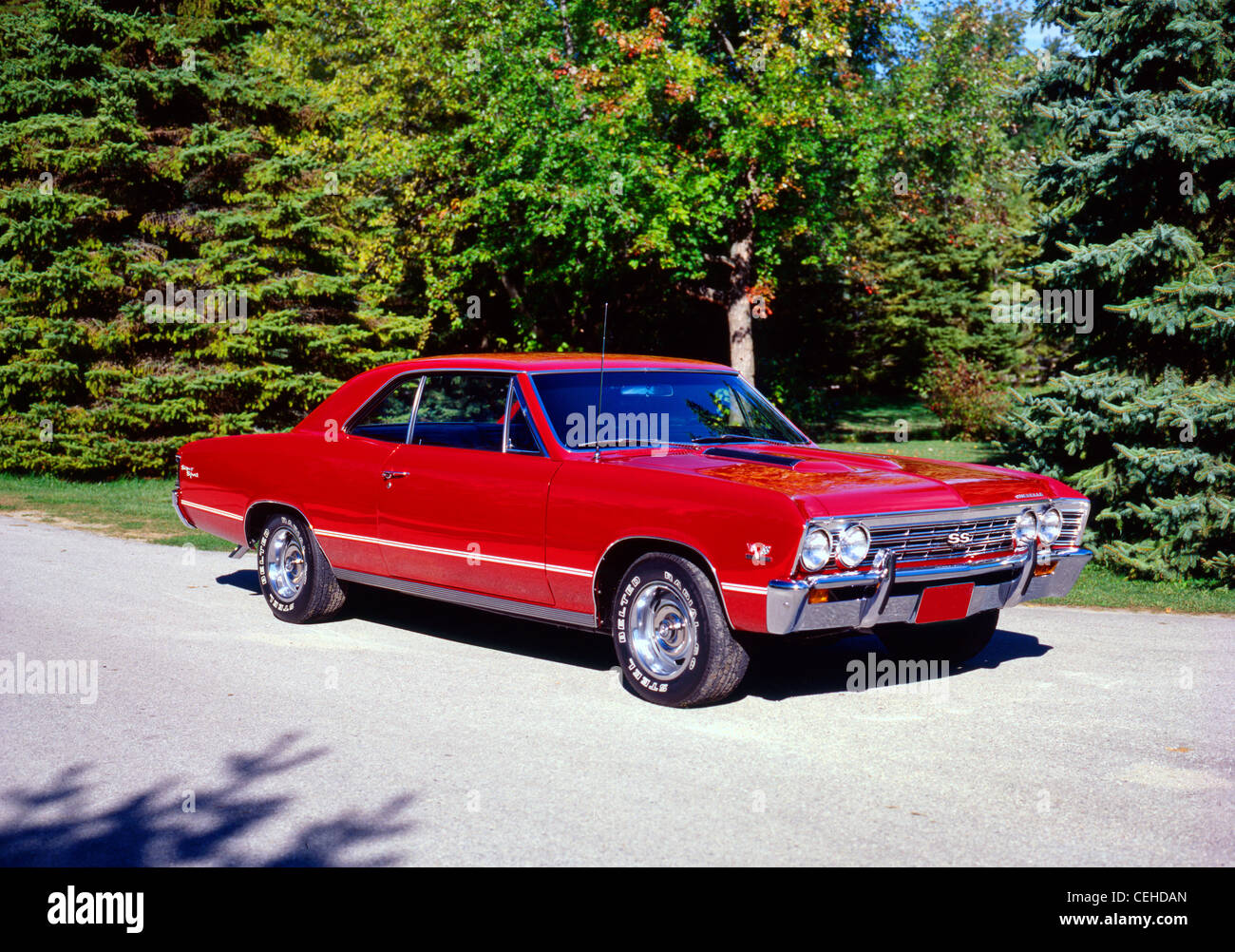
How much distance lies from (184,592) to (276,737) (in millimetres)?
Answer: 4309

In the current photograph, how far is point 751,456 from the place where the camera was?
670 centimetres

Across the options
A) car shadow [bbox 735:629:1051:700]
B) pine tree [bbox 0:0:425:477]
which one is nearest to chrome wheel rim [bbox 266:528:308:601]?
car shadow [bbox 735:629:1051:700]

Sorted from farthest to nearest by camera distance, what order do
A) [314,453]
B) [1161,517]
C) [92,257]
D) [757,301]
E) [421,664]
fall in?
[757,301] → [92,257] → [1161,517] → [314,453] → [421,664]

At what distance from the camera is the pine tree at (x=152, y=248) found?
64.4ft

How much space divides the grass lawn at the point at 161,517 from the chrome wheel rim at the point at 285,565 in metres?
4.07

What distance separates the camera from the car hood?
575 centimetres

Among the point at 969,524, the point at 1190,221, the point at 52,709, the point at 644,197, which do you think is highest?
the point at 644,197

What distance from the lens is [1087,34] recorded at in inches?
490

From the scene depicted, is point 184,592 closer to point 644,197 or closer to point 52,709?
point 52,709

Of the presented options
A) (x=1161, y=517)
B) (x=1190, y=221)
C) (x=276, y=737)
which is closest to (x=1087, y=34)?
(x=1190, y=221)

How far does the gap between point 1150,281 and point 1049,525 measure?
6124 millimetres

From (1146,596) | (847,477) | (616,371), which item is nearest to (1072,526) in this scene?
(847,477)

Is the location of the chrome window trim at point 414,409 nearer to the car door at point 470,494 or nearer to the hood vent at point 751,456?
the car door at point 470,494

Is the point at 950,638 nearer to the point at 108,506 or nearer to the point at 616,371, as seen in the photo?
the point at 616,371
